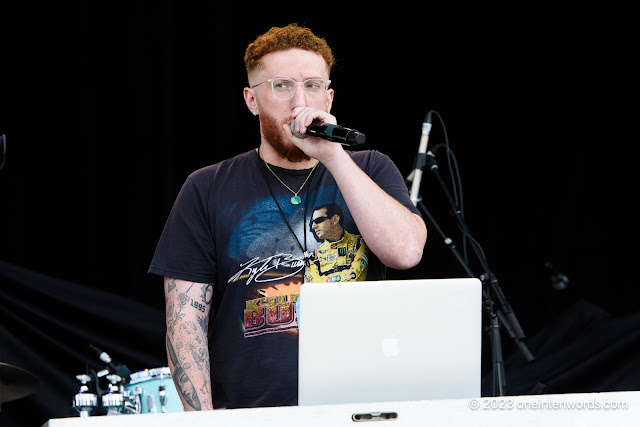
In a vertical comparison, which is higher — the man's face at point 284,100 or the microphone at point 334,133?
the man's face at point 284,100

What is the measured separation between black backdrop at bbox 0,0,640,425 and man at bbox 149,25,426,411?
169 centimetres

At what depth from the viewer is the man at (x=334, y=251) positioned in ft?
6.62

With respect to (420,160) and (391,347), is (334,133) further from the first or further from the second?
(420,160)

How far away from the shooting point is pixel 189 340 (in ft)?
6.37

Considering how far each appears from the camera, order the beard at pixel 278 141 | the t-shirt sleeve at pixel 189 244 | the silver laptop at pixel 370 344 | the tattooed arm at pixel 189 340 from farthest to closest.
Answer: the beard at pixel 278 141 → the t-shirt sleeve at pixel 189 244 → the tattooed arm at pixel 189 340 → the silver laptop at pixel 370 344

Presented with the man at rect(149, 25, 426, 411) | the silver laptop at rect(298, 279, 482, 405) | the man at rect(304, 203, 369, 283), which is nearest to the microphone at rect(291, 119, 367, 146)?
the man at rect(149, 25, 426, 411)

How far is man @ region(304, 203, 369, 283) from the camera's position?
202 centimetres

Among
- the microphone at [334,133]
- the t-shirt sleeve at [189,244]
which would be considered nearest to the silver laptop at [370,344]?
the microphone at [334,133]

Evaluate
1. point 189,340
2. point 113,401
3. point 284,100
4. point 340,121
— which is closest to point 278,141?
point 284,100

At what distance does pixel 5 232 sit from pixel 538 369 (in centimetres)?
273

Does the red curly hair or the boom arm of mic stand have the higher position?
the red curly hair

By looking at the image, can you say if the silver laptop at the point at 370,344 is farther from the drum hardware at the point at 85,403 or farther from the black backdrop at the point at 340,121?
the black backdrop at the point at 340,121

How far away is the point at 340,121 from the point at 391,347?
2994 mm

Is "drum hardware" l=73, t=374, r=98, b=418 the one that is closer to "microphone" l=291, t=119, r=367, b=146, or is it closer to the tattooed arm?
the tattooed arm
